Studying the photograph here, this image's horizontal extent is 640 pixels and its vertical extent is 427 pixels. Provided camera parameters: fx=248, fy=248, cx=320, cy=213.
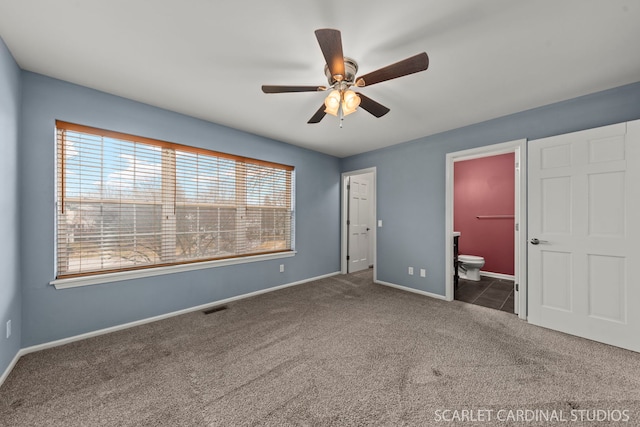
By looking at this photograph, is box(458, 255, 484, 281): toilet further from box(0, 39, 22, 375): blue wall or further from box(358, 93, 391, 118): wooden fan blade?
box(0, 39, 22, 375): blue wall

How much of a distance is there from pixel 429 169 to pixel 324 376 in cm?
315

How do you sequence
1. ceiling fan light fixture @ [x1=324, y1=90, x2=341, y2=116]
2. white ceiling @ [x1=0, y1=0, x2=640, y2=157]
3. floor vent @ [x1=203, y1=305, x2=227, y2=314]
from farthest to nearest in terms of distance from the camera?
floor vent @ [x1=203, y1=305, x2=227, y2=314]
ceiling fan light fixture @ [x1=324, y1=90, x2=341, y2=116]
white ceiling @ [x1=0, y1=0, x2=640, y2=157]

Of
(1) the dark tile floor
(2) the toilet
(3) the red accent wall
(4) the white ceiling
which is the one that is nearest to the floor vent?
(4) the white ceiling

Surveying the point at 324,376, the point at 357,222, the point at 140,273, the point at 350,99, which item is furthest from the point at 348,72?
the point at 357,222

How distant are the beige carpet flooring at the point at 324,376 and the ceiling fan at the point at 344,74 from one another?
6.93 feet

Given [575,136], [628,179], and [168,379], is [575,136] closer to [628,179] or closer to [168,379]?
[628,179]

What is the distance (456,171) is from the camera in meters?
5.17

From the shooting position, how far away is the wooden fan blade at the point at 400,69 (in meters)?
1.52

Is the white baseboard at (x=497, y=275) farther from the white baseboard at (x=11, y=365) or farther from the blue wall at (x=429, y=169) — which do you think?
the white baseboard at (x=11, y=365)

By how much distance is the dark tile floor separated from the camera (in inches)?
133

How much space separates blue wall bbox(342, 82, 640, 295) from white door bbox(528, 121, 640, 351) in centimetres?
28

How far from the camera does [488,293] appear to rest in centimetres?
382

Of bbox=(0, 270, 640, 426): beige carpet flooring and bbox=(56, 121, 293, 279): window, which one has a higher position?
bbox=(56, 121, 293, 279): window

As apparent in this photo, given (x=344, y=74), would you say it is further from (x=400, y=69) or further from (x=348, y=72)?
(x=400, y=69)
